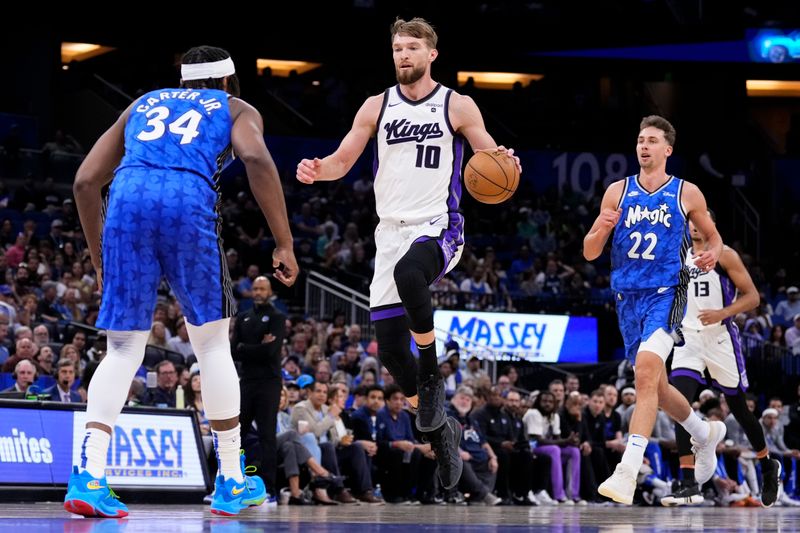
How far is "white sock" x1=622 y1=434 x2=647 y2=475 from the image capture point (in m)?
7.91

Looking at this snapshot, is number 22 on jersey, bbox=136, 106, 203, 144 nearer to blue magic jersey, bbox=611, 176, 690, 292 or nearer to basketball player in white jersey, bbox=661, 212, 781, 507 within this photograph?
blue magic jersey, bbox=611, 176, 690, 292

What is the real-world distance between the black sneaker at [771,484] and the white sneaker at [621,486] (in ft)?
12.7

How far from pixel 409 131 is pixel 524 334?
51.8ft

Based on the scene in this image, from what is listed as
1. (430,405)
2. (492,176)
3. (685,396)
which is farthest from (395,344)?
(685,396)

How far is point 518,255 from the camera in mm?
27406

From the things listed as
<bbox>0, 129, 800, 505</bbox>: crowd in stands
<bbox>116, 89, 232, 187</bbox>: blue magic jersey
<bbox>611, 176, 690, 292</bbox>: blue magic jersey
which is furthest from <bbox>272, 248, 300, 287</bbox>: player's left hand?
<bbox>0, 129, 800, 505</bbox>: crowd in stands

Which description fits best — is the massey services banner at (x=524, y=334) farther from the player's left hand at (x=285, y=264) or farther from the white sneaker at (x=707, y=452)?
the player's left hand at (x=285, y=264)

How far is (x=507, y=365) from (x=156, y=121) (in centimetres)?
1589

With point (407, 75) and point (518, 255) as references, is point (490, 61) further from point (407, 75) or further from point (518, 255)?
point (407, 75)

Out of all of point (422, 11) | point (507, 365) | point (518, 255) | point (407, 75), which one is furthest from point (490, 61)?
point (407, 75)

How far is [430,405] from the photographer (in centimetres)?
772

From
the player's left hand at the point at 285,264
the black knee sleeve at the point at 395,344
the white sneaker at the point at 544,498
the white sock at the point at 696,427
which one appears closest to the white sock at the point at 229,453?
the player's left hand at the point at 285,264

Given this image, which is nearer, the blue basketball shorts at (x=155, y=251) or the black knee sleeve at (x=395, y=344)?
the blue basketball shorts at (x=155, y=251)

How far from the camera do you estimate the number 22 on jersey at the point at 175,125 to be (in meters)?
6.24
